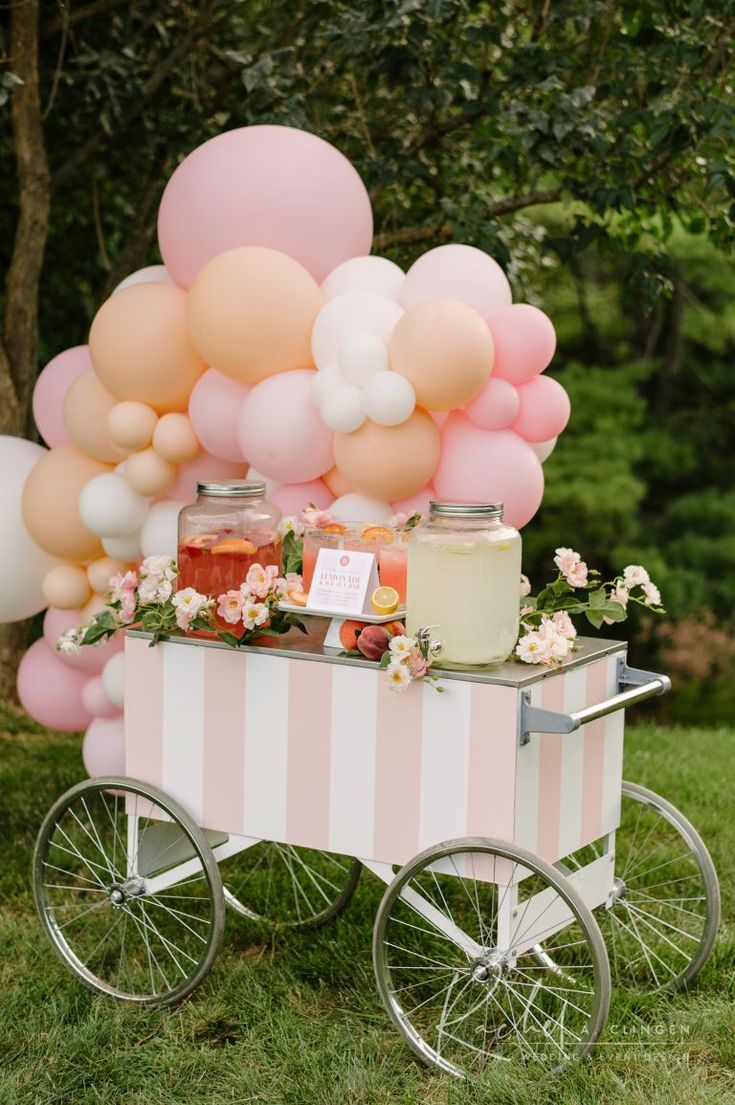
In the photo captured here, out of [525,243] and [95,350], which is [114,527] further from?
[525,243]

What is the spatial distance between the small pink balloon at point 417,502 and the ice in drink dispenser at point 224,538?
441 mm

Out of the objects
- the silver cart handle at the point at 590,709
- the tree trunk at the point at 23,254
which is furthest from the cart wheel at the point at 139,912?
the tree trunk at the point at 23,254

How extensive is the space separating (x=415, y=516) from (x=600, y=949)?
3.26ft

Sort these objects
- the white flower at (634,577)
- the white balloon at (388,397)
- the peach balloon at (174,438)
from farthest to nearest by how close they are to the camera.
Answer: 1. the peach balloon at (174,438)
2. the white balloon at (388,397)
3. the white flower at (634,577)

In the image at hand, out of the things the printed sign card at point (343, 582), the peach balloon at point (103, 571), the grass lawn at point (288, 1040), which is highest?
the printed sign card at point (343, 582)

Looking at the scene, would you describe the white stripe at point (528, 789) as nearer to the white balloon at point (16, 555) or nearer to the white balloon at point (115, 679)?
the white balloon at point (115, 679)

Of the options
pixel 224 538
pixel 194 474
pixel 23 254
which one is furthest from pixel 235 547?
pixel 23 254

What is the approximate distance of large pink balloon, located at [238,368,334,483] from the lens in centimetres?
301

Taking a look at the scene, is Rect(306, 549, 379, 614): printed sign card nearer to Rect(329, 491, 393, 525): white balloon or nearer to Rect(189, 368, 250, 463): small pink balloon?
Rect(329, 491, 393, 525): white balloon

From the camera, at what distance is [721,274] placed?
34.2 ft

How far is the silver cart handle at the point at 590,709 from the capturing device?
2268 mm

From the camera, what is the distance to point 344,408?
9.47 ft

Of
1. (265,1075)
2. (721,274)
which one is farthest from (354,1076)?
(721,274)

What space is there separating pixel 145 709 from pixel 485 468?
918mm
